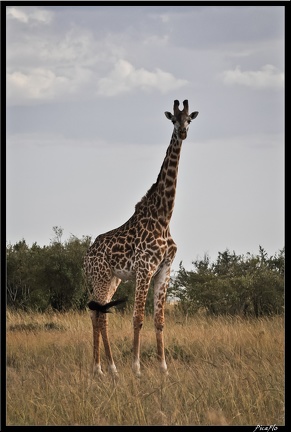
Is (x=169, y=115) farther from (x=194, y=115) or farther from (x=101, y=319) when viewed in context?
(x=101, y=319)

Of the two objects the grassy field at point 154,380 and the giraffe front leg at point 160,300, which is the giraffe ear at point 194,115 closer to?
the giraffe front leg at point 160,300

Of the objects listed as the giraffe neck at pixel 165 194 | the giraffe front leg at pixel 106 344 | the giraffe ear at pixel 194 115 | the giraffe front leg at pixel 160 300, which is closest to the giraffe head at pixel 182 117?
the giraffe ear at pixel 194 115

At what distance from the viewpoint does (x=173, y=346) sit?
12.1 meters

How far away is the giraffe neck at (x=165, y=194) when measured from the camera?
11.3 m

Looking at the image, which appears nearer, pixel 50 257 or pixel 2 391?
pixel 2 391

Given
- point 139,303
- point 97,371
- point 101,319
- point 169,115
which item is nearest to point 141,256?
point 139,303

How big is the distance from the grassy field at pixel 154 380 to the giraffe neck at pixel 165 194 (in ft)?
6.57

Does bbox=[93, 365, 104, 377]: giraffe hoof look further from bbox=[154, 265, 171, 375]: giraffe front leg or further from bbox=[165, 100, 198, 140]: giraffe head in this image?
bbox=[165, 100, 198, 140]: giraffe head

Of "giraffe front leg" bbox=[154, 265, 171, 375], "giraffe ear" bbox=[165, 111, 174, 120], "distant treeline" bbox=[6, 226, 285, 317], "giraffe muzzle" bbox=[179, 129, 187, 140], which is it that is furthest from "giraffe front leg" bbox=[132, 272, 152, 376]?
"distant treeline" bbox=[6, 226, 285, 317]

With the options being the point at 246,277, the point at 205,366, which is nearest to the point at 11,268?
the point at 246,277

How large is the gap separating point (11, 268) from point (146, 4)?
1305 cm

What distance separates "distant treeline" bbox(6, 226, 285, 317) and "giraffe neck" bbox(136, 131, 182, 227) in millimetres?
5816

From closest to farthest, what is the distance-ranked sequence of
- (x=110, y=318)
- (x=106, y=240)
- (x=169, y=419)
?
(x=169, y=419), (x=106, y=240), (x=110, y=318)

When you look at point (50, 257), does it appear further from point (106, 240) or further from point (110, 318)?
point (106, 240)
